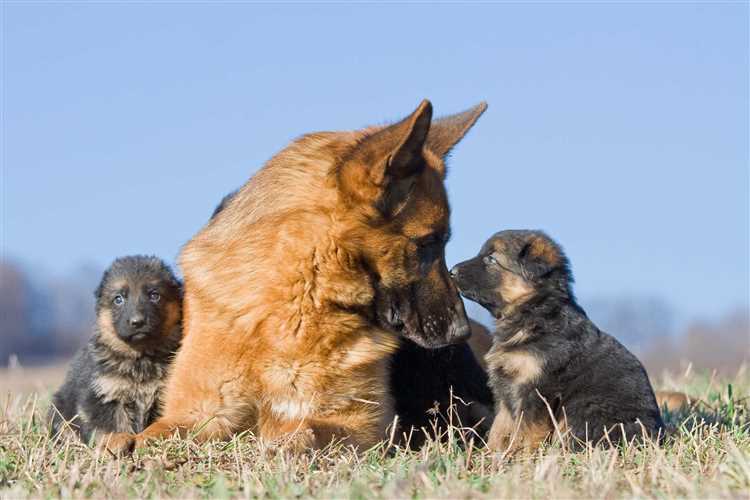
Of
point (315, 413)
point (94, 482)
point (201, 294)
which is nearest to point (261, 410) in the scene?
point (315, 413)

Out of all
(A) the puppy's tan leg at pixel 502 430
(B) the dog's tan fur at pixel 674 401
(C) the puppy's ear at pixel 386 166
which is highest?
(C) the puppy's ear at pixel 386 166

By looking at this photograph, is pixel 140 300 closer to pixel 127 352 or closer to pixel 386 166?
pixel 127 352

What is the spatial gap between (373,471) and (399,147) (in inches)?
65.3

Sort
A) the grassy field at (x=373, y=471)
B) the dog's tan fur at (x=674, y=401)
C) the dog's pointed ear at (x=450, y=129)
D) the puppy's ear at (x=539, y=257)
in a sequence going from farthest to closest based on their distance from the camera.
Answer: the dog's tan fur at (x=674, y=401) < the puppy's ear at (x=539, y=257) < the dog's pointed ear at (x=450, y=129) < the grassy field at (x=373, y=471)

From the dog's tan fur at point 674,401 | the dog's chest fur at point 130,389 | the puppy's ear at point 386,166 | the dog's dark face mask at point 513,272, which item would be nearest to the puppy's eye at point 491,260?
the dog's dark face mask at point 513,272

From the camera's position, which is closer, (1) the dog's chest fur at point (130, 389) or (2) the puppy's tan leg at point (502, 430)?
(2) the puppy's tan leg at point (502, 430)

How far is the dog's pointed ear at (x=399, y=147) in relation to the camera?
5254 mm

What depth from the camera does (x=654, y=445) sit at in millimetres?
5316

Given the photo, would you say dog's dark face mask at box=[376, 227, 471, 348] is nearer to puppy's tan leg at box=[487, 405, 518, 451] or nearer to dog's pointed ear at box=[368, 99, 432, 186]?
dog's pointed ear at box=[368, 99, 432, 186]

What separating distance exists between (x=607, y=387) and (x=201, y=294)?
2454 millimetres

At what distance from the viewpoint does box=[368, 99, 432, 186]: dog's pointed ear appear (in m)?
5.25

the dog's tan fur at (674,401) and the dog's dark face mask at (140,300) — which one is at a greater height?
the dog's dark face mask at (140,300)

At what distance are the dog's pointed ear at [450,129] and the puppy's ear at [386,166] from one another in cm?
77

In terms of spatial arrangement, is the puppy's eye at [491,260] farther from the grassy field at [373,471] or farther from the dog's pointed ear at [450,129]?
the grassy field at [373,471]
